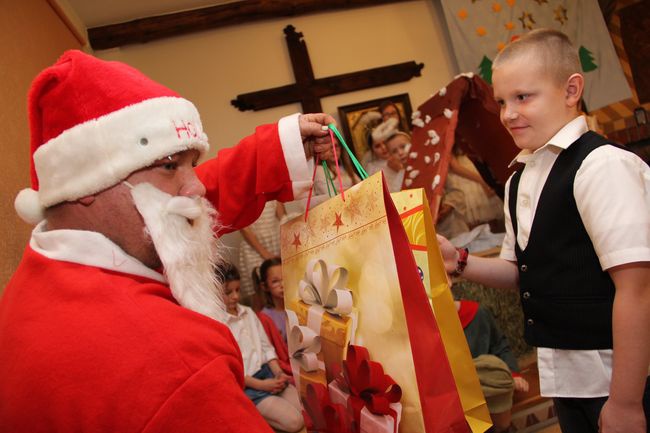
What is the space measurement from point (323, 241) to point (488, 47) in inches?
146

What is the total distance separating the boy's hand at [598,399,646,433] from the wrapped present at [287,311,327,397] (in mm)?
537

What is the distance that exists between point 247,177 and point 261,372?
1.62 metres


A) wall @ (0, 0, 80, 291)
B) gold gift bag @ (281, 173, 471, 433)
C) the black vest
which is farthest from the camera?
wall @ (0, 0, 80, 291)

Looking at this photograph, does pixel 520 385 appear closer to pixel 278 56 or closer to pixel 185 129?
pixel 185 129

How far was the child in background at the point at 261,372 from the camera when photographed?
2.22 metres

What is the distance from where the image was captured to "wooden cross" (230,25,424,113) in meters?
3.67

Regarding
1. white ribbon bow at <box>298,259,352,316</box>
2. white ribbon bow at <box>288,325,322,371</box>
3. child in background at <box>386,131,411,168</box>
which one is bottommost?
white ribbon bow at <box>288,325,322,371</box>

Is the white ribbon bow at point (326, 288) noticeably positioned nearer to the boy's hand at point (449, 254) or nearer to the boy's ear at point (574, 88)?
the boy's hand at point (449, 254)

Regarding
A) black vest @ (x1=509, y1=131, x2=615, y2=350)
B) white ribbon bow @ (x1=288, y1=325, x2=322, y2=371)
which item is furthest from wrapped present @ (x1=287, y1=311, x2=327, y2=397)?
black vest @ (x1=509, y1=131, x2=615, y2=350)

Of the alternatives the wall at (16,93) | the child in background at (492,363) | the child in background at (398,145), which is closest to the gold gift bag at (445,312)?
the child in background at (492,363)

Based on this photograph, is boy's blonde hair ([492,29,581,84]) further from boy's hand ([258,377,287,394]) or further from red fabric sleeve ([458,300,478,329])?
boy's hand ([258,377,287,394])

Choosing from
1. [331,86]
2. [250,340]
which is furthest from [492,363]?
[331,86]

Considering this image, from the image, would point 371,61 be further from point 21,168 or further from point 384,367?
point 384,367

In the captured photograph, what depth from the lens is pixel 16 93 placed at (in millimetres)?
1881
